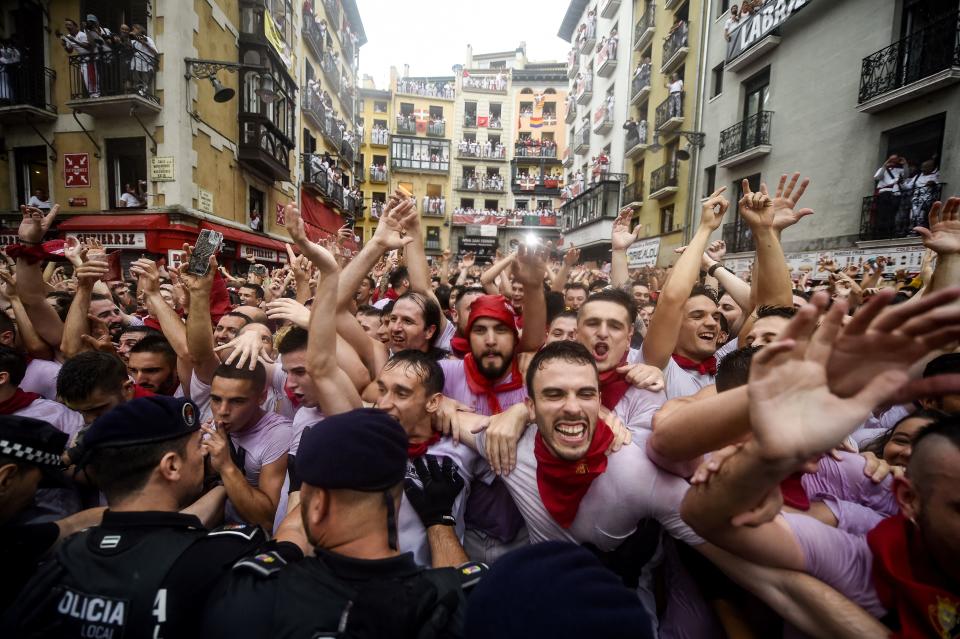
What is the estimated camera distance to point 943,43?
30.2 feet

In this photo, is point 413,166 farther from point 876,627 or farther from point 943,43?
point 876,627

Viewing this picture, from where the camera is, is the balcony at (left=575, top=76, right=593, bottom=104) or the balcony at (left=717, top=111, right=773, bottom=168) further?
the balcony at (left=575, top=76, right=593, bottom=104)

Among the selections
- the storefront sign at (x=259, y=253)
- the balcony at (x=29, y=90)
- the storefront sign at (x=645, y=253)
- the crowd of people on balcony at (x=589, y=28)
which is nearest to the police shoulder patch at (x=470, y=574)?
the storefront sign at (x=259, y=253)

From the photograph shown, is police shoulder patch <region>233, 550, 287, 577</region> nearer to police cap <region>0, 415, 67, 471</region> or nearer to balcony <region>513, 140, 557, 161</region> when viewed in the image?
police cap <region>0, 415, 67, 471</region>

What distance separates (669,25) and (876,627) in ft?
80.3

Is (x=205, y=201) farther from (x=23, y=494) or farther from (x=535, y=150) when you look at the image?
(x=535, y=150)

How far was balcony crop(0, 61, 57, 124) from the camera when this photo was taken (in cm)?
1156

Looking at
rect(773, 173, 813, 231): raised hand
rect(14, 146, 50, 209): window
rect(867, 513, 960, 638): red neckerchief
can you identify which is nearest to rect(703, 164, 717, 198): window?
rect(773, 173, 813, 231): raised hand

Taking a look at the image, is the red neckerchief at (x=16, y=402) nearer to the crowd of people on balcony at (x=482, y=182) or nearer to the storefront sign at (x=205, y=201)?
the storefront sign at (x=205, y=201)

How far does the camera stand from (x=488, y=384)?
3.27m

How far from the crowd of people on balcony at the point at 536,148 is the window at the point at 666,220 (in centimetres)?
2247

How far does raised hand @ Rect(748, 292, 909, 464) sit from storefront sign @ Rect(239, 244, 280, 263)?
585 inches

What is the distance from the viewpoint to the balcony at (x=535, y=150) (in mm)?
40344

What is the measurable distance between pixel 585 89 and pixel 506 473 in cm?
3302
